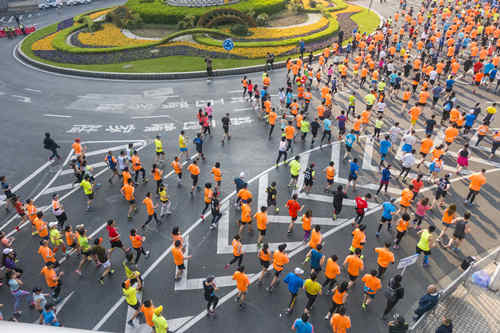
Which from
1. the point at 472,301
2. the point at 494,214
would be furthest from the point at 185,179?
the point at 494,214

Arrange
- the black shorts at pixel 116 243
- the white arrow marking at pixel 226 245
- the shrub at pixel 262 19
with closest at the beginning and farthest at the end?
the black shorts at pixel 116 243
the white arrow marking at pixel 226 245
the shrub at pixel 262 19

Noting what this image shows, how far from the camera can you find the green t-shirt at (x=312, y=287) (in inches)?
362

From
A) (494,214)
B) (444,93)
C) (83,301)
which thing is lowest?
(83,301)

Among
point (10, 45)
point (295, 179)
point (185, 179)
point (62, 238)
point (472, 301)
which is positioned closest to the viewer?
point (472, 301)

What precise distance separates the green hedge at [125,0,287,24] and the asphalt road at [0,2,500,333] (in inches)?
527

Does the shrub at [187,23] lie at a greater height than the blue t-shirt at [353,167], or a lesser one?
greater

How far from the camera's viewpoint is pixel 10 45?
127 feet

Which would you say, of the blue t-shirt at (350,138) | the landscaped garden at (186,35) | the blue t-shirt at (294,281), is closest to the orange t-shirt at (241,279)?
the blue t-shirt at (294,281)

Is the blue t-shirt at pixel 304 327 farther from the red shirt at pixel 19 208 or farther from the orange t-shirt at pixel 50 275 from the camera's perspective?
the red shirt at pixel 19 208

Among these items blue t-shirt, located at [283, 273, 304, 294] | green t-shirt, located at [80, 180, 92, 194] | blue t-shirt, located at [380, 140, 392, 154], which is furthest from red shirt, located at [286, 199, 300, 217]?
green t-shirt, located at [80, 180, 92, 194]

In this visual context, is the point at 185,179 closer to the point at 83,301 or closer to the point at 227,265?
the point at 227,265

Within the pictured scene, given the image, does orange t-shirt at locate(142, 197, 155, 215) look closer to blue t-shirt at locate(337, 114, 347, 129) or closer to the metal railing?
A: the metal railing

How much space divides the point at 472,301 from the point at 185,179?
11.9 metres

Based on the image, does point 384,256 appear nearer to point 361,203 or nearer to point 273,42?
point 361,203
